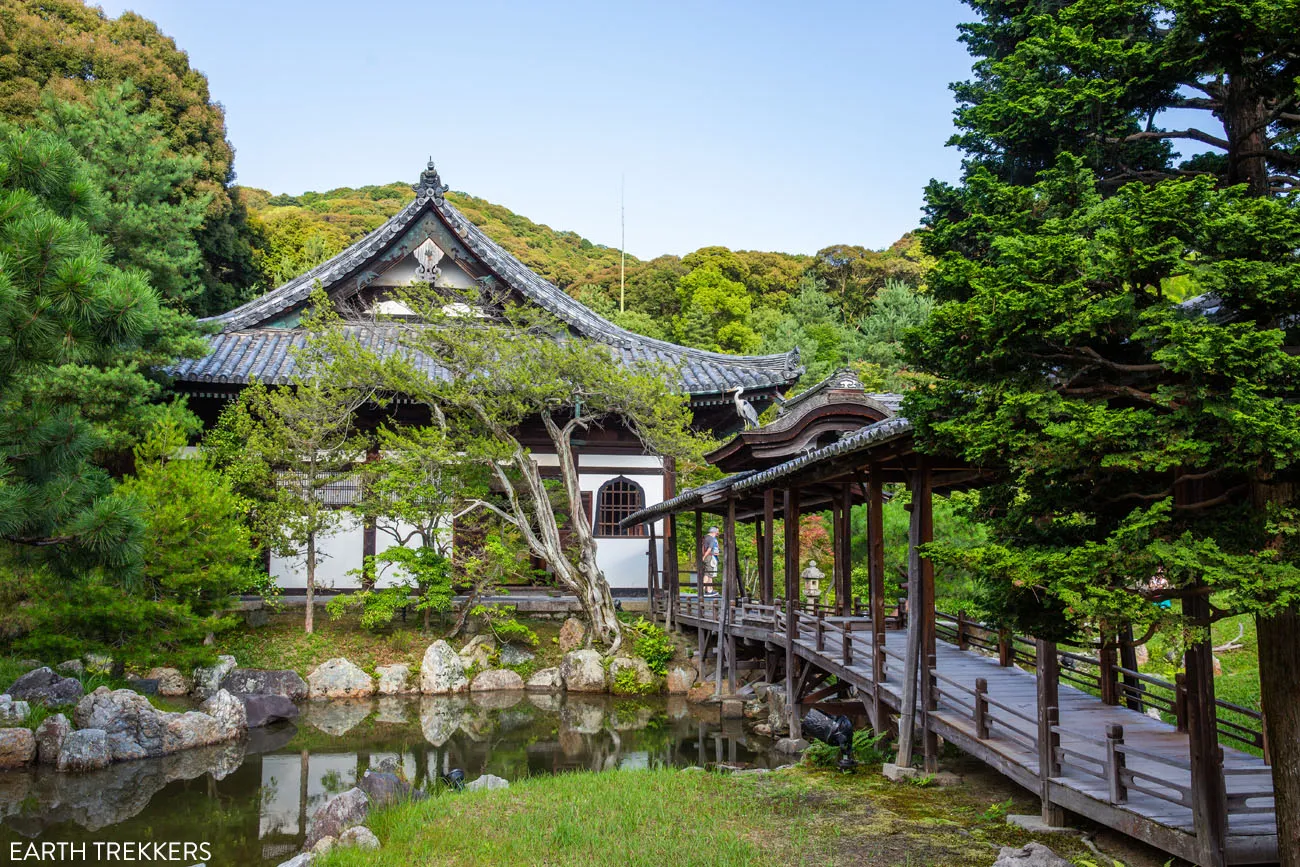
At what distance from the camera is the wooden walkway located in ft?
18.4

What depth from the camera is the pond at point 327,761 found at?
30.8ft

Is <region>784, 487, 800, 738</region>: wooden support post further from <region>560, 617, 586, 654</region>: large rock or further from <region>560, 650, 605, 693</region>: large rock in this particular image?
<region>560, 617, 586, 654</region>: large rock

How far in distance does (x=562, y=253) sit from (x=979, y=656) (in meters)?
56.1

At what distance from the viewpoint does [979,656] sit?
1227cm

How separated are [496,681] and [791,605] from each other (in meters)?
6.91

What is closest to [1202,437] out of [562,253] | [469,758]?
[469,758]

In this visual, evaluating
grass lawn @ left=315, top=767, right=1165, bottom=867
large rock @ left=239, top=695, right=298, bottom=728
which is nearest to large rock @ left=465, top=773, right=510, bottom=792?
grass lawn @ left=315, top=767, right=1165, bottom=867

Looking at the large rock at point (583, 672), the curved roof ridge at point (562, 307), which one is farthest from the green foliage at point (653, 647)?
the curved roof ridge at point (562, 307)

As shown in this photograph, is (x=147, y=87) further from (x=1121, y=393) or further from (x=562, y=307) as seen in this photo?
(x=1121, y=393)

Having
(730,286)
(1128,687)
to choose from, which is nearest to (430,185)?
(1128,687)

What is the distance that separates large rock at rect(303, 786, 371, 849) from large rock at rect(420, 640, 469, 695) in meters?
8.00

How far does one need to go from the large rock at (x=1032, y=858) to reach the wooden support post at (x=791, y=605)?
6749 mm

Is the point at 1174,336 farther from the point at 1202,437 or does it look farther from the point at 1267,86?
the point at 1267,86

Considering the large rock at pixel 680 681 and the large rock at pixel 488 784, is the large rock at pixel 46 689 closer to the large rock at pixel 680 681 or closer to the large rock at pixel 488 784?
the large rock at pixel 488 784
